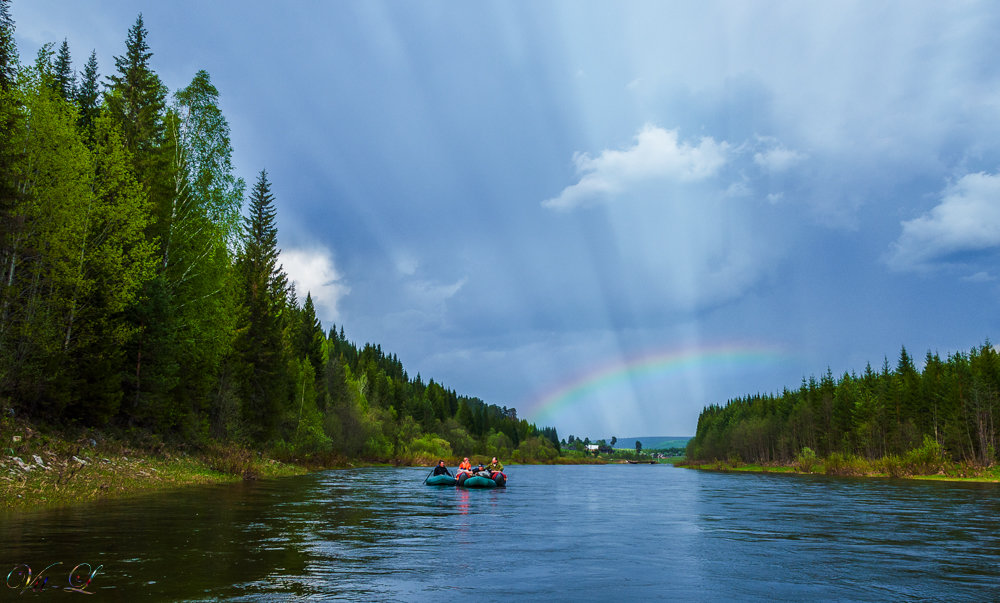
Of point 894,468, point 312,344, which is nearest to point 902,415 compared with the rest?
point 894,468

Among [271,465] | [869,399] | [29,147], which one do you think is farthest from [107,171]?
[869,399]

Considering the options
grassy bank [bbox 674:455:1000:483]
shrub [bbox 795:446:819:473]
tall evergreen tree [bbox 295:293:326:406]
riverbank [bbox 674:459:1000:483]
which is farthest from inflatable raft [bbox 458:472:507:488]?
shrub [bbox 795:446:819:473]

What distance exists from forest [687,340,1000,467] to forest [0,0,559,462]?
74747mm

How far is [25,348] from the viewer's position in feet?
71.7

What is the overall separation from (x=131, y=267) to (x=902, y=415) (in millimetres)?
102201

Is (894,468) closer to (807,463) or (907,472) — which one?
(907,472)

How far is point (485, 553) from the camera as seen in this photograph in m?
13.9

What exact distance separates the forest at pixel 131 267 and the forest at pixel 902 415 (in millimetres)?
74747

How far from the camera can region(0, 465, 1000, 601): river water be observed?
32.1 ft

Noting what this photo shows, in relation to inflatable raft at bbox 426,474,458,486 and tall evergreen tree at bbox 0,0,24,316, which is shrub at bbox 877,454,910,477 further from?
tall evergreen tree at bbox 0,0,24,316

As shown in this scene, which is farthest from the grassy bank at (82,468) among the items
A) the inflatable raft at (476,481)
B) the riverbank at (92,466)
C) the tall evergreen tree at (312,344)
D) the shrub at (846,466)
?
the shrub at (846,466)

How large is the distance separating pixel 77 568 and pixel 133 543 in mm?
2843

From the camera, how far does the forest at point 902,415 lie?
75.9 meters

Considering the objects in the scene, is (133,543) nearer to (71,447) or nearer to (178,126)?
(71,447)
